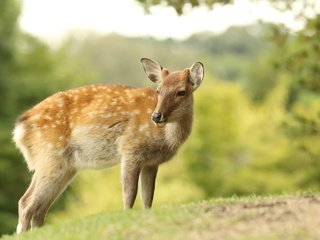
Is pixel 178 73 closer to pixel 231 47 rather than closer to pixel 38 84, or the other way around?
pixel 38 84

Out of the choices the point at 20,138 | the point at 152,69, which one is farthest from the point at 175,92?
the point at 20,138

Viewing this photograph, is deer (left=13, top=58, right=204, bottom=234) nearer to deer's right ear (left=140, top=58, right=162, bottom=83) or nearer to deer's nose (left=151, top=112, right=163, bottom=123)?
deer's right ear (left=140, top=58, right=162, bottom=83)

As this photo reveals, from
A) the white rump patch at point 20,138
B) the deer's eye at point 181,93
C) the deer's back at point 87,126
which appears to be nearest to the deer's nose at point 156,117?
the deer's eye at point 181,93

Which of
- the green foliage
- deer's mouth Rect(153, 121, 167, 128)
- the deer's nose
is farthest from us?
the green foliage

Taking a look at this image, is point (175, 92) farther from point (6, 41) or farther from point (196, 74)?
point (6, 41)

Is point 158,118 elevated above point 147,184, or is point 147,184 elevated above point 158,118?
point 158,118

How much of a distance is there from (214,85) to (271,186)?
587 centimetres

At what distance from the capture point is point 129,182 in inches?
380

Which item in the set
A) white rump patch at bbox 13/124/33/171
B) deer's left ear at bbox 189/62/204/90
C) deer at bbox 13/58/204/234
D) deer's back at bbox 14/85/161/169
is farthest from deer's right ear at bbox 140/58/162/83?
white rump patch at bbox 13/124/33/171

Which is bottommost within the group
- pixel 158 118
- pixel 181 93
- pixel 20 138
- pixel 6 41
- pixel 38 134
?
pixel 6 41

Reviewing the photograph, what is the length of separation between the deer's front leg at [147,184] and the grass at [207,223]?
964 millimetres

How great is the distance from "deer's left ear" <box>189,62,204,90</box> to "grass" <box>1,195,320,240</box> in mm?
1444

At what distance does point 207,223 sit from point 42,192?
2698 millimetres

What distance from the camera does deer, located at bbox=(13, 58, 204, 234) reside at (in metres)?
9.77
